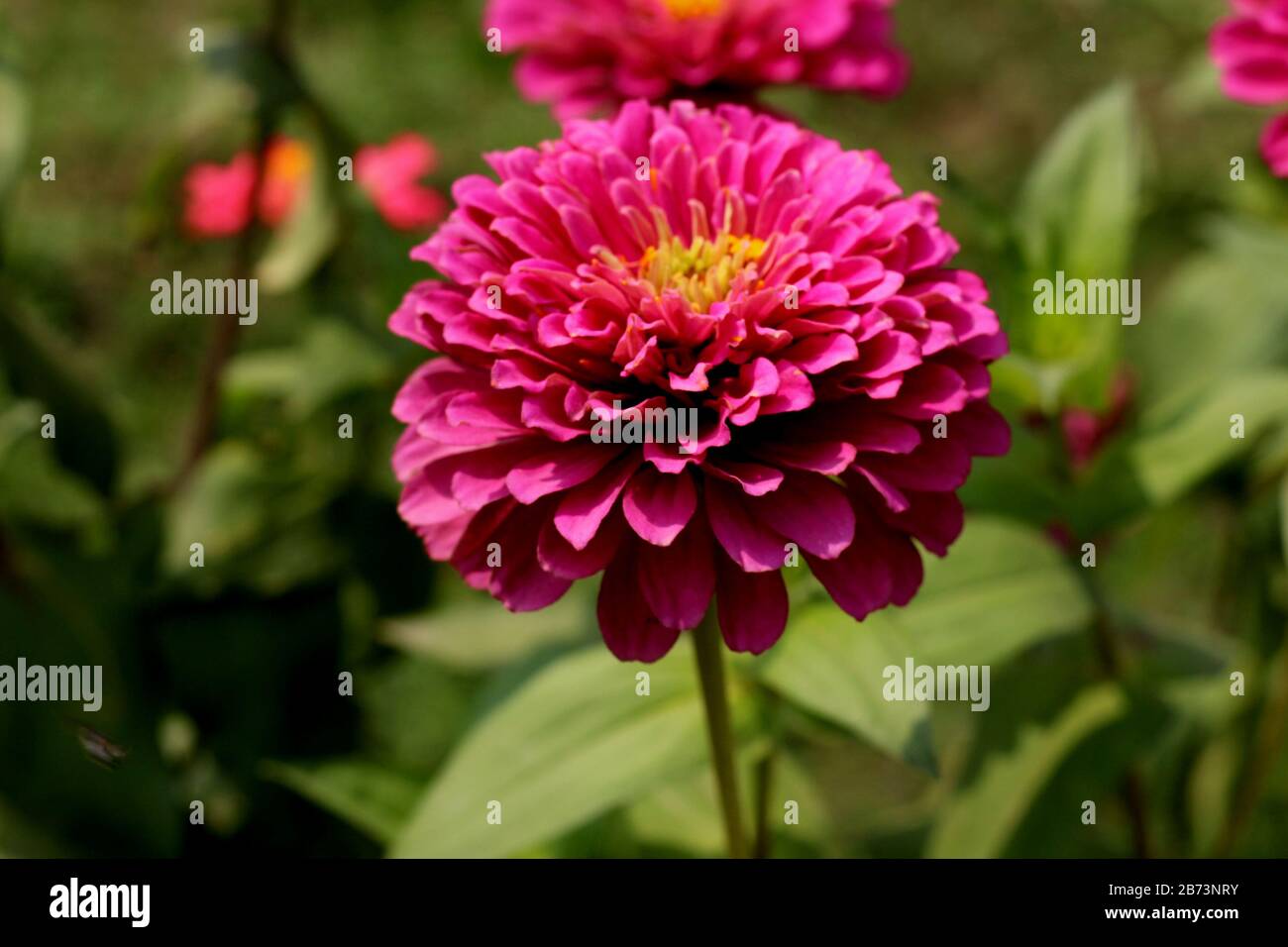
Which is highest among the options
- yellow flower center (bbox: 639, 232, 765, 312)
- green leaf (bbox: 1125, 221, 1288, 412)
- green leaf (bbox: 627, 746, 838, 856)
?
green leaf (bbox: 1125, 221, 1288, 412)

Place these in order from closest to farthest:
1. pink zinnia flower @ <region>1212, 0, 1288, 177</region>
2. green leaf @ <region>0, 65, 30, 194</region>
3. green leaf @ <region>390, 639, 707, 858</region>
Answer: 1. green leaf @ <region>390, 639, 707, 858</region>
2. pink zinnia flower @ <region>1212, 0, 1288, 177</region>
3. green leaf @ <region>0, 65, 30, 194</region>

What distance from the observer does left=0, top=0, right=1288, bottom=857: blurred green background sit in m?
0.88

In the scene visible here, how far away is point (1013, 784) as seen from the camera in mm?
985

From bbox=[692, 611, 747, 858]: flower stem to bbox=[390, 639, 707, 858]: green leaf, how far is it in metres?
0.04

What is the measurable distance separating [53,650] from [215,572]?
228 millimetres

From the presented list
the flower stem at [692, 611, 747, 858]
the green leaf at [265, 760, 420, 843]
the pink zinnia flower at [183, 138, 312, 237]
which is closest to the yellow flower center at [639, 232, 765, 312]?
the flower stem at [692, 611, 747, 858]

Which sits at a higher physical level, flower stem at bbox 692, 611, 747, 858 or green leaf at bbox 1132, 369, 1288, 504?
green leaf at bbox 1132, 369, 1288, 504

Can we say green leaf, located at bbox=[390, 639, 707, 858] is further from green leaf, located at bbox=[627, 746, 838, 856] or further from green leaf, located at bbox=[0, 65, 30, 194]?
green leaf, located at bbox=[0, 65, 30, 194]

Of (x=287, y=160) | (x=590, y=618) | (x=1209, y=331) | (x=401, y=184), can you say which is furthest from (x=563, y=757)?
(x=287, y=160)

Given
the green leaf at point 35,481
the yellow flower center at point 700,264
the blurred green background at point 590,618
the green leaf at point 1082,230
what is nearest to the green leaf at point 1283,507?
the blurred green background at point 590,618

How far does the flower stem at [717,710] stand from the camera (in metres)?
0.72

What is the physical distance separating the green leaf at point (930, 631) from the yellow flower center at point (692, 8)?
0.48 m

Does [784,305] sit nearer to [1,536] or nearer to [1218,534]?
[1,536]
